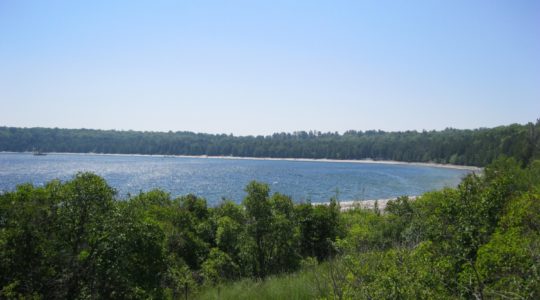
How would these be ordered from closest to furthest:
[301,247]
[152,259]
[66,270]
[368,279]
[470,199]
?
[368,279] → [66,270] → [152,259] → [470,199] → [301,247]

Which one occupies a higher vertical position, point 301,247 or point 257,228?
point 257,228

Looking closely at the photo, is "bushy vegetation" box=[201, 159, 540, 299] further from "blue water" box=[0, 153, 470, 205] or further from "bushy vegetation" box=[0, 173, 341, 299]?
"blue water" box=[0, 153, 470, 205]

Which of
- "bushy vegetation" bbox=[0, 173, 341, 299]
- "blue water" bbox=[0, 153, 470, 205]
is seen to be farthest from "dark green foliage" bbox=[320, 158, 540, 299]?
"blue water" bbox=[0, 153, 470, 205]

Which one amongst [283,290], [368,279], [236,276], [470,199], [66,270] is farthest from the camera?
[236,276]

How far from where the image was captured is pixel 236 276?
16.0 m

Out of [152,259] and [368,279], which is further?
[152,259]

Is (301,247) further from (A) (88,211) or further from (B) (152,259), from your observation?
(A) (88,211)

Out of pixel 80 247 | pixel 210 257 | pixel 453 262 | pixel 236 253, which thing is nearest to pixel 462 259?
pixel 453 262

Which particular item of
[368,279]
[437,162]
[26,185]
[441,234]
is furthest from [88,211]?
[437,162]

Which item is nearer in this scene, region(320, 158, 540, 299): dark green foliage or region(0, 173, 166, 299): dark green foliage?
region(320, 158, 540, 299): dark green foliage

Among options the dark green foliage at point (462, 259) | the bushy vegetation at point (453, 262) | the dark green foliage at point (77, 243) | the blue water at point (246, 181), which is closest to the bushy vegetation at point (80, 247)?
the dark green foliage at point (77, 243)

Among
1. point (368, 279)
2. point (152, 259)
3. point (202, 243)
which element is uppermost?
point (368, 279)

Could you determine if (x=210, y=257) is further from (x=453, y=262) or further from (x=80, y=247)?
(x=453, y=262)

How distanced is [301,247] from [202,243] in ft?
16.4
